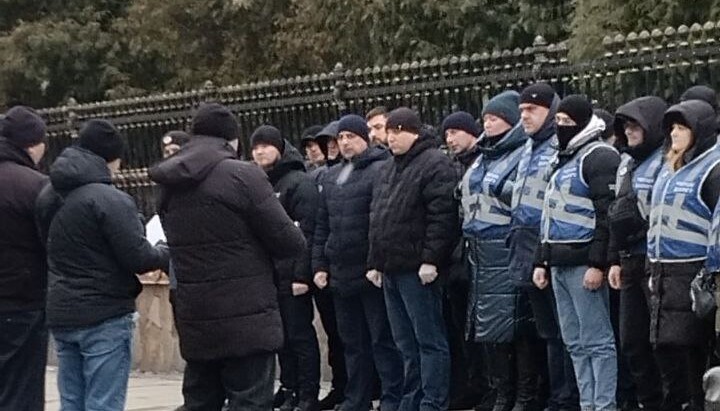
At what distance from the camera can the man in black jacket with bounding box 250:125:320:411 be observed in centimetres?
1115

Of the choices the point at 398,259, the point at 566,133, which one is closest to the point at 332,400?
the point at 398,259

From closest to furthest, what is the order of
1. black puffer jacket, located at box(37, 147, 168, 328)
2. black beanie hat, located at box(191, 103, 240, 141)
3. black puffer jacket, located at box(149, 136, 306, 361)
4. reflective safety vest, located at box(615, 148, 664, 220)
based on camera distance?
black puffer jacket, located at box(149, 136, 306, 361)
black beanie hat, located at box(191, 103, 240, 141)
black puffer jacket, located at box(37, 147, 168, 328)
reflective safety vest, located at box(615, 148, 664, 220)

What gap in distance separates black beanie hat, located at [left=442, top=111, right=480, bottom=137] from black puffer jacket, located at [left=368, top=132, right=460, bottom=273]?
29 centimetres

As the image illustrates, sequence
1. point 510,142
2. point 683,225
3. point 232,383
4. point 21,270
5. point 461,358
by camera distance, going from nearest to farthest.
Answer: point 232,383, point 683,225, point 21,270, point 510,142, point 461,358

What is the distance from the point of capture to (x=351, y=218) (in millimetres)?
10672

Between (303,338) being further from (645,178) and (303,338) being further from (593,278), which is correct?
(645,178)

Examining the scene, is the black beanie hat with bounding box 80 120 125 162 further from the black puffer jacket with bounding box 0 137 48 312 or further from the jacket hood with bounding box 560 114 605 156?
the jacket hood with bounding box 560 114 605 156

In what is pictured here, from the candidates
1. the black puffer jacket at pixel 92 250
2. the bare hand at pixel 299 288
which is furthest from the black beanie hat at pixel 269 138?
the black puffer jacket at pixel 92 250

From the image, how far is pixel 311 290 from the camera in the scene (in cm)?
1128

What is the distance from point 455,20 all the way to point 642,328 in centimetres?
1046

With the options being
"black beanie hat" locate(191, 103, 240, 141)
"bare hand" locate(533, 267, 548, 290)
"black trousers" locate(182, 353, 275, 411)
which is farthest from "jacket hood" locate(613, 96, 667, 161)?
"black trousers" locate(182, 353, 275, 411)

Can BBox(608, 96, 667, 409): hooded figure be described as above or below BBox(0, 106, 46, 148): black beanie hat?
below

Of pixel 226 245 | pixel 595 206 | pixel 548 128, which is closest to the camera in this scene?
pixel 226 245

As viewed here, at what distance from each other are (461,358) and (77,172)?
324cm
